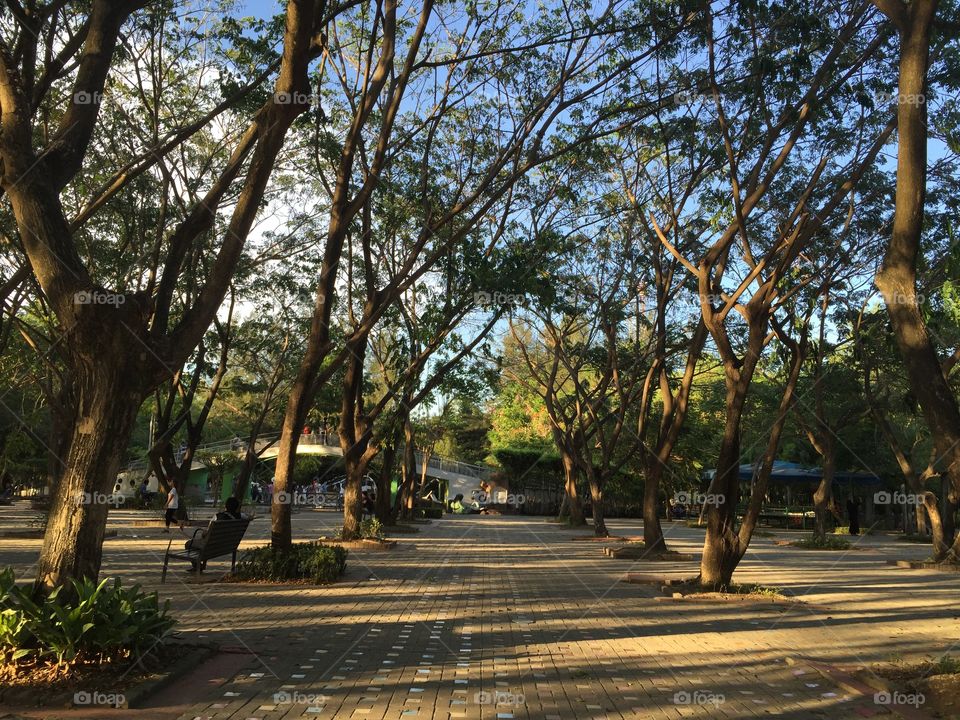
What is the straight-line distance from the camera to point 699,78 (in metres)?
12.6

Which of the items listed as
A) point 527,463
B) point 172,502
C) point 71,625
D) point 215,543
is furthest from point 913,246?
point 527,463

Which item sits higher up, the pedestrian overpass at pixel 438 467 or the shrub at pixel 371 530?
the pedestrian overpass at pixel 438 467

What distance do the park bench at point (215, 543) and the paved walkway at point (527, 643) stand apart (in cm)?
38

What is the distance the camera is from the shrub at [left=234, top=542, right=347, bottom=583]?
11.6 m

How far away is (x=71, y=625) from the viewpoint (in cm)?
536

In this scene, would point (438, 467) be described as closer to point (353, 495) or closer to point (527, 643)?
point (353, 495)

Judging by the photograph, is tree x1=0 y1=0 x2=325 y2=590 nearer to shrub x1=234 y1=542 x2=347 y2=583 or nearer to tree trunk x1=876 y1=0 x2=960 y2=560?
tree trunk x1=876 y1=0 x2=960 y2=560

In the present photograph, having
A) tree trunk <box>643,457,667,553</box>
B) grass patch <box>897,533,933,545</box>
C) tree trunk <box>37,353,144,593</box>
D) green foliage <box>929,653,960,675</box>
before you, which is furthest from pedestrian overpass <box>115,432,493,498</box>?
green foliage <box>929,653,960,675</box>

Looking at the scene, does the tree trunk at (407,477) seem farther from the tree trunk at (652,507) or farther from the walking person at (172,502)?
the tree trunk at (652,507)

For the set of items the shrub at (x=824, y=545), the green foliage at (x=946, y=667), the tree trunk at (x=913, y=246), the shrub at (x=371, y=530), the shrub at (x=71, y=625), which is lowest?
the shrub at (x=824, y=545)

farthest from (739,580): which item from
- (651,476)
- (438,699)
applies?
(438,699)

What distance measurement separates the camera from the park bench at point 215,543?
10648 millimetres

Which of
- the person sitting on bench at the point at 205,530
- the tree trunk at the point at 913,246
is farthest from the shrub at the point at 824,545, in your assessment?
the tree trunk at the point at 913,246

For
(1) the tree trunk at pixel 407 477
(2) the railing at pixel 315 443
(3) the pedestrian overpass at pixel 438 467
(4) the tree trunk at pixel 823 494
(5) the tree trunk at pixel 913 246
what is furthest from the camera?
(3) the pedestrian overpass at pixel 438 467
